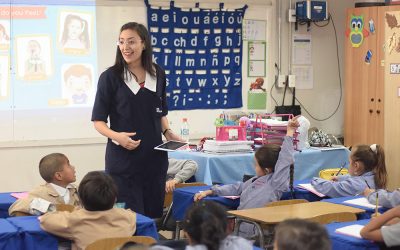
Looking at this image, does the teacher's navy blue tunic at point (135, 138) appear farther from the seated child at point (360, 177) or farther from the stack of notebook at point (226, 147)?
the stack of notebook at point (226, 147)

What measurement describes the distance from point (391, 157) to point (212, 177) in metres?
2.49

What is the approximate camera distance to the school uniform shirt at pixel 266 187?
14.5 feet

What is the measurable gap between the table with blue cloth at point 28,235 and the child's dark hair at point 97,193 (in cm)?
18

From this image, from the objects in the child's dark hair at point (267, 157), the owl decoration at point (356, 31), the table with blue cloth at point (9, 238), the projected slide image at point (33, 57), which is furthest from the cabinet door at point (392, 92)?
the table with blue cloth at point (9, 238)

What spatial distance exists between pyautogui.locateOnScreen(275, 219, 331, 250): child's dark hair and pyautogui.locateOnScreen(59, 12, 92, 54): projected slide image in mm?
4845

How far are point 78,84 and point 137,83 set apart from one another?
3.16 metres

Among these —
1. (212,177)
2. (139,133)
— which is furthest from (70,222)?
(212,177)

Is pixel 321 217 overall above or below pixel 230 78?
below

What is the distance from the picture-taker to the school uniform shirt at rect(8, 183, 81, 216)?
3715mm

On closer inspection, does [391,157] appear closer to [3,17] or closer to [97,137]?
[97,137]

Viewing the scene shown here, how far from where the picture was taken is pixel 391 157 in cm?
733

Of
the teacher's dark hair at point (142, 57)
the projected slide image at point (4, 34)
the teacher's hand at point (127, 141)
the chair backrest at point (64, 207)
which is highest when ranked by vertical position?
the projected slide image at point (4, 34)

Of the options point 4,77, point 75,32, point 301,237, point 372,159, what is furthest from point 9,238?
point 75,32

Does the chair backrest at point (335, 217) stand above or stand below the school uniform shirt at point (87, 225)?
below
